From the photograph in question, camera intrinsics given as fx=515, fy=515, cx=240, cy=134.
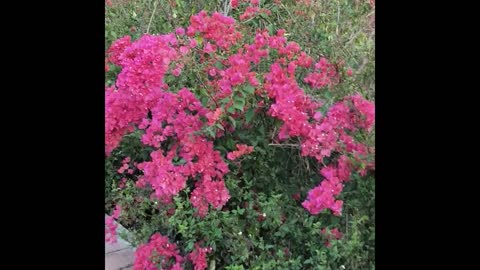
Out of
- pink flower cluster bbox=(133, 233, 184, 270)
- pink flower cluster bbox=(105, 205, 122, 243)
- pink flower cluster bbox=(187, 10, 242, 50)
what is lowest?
pink flower cluster bbox=(133, 233, 184, 270)

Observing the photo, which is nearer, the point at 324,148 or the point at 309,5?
the point at 324,148

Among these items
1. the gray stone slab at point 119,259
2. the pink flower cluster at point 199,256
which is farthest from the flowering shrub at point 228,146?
the gray stone slab at point 119,259

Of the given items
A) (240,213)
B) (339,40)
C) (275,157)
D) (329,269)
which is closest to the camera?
(329,269)

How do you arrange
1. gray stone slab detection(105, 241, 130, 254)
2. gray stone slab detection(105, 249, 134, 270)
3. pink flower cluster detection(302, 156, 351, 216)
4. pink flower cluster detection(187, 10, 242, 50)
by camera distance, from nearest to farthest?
pink flower cluster detection(302, 156, 351, 216) < pink flower cluster detection(187, 10, 242, 50) < gray stone slab detection(105, 249, 134, 270) < gray stone slab detection(105, 241, 130, 254)

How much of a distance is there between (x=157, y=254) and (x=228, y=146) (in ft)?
1.87

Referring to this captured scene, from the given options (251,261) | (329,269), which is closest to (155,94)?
(251,261)

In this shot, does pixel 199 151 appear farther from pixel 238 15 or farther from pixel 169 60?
pixel 238 15

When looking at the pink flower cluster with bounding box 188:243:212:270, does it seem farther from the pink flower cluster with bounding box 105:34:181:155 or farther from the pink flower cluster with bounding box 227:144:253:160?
the pink flower cluster with bounding box 105:34:181:155

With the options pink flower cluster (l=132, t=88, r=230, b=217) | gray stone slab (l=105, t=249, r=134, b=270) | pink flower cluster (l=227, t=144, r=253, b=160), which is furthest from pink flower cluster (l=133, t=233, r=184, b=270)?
pink flower cluster (l=227, t=144, r=253, b=160)

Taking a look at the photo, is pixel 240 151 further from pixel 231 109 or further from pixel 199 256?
pixel 199 256

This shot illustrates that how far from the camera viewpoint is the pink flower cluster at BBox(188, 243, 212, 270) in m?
2.16

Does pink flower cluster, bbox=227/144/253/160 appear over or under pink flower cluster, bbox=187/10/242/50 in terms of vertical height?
under

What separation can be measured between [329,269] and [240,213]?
43 centimetres

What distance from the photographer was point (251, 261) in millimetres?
2150
